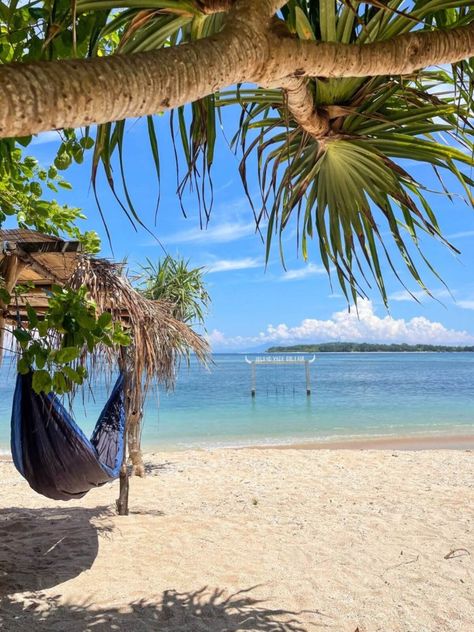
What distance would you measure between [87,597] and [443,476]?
3940mm

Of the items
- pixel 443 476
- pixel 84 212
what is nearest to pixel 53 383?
pixel 84 212

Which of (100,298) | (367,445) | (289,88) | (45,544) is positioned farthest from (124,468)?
(367,445)

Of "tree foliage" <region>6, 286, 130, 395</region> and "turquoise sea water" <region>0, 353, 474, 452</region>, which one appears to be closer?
"tree foliage" <region>6, 286, 130, 395</region>

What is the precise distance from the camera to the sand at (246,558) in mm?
2320

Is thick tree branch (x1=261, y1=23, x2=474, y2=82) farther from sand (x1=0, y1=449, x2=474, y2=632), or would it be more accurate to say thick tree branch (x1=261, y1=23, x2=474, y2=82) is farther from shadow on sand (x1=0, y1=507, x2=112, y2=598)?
shadow on sand (x1=0, y1=507, x2=112, y2=598)

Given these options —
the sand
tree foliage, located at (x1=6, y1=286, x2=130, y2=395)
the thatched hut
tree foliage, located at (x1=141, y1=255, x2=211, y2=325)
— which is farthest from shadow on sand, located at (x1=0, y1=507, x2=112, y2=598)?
tree foliage, located at (x1=141, y1=255, x2=211, y2=325)

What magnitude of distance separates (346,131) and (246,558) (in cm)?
245

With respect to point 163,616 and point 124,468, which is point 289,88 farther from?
point 124,468

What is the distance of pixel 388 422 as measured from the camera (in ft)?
43.0

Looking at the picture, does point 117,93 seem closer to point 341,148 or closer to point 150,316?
point 341,148

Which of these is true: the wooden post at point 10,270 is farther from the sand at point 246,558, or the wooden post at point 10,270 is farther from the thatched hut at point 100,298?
the sand at point 246,558

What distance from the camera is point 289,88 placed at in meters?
0.99

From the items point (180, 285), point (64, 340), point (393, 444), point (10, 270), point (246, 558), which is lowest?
point (393, 444)

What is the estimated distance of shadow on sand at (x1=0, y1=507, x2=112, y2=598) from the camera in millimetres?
2766
